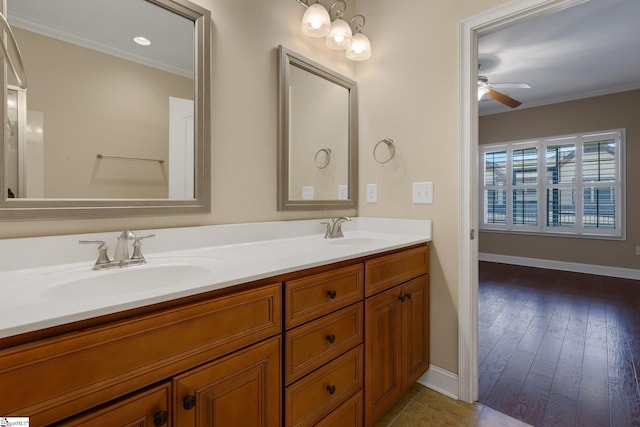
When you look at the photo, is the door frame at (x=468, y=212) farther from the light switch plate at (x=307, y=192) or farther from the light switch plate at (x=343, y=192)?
the light switch plate at (x=307, y=192)

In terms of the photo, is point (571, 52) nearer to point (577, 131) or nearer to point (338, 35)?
point (577, 131)

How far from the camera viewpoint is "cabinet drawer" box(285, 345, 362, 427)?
102cm

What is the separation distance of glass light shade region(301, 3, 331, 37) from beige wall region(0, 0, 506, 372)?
6 cm

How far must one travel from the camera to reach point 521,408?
1576 mm

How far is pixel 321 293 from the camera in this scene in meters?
1.11

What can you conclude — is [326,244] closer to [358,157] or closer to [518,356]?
[358,157]

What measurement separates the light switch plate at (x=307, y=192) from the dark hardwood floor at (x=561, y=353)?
143 cm

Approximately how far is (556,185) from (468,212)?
13.6 ft

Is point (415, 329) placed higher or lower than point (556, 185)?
lower

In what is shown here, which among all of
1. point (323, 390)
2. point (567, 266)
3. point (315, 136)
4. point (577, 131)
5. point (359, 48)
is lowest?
point (567, 266)

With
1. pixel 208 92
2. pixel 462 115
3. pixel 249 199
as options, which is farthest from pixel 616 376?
pixel 208 92

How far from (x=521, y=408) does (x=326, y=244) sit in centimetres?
129

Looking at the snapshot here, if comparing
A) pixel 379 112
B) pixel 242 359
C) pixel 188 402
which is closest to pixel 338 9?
pixel 379 112

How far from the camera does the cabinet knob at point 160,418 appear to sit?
70 cm
